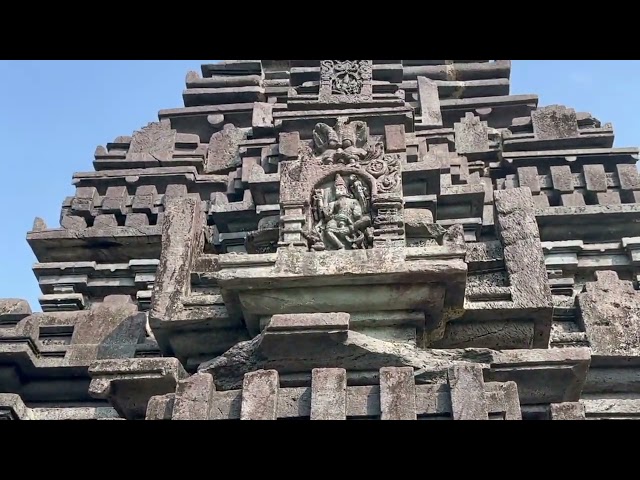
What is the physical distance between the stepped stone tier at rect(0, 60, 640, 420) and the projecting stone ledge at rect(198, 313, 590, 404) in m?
0.02

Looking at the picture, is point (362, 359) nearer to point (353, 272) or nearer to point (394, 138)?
point (353, 272)

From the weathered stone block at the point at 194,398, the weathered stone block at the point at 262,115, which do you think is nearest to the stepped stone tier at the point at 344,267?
the weathered stone block at the point at 194,398

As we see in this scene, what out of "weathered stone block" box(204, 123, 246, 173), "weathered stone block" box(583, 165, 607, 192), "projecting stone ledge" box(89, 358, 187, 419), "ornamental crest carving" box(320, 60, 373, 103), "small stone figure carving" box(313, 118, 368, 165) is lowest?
"projecting stone ledge" box(89, 358, 187, 419)

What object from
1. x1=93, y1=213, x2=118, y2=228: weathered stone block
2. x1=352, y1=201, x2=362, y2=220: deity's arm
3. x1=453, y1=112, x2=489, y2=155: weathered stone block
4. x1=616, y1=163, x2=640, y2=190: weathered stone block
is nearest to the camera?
x1=352, y1=201, x2=362, y2=220: deity's arm

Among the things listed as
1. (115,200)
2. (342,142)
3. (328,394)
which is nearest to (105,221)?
(115,200)

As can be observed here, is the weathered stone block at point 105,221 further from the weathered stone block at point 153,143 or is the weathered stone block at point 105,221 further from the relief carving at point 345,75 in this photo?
the relief carving at point 345,75

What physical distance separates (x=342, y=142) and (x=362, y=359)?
2.72 m

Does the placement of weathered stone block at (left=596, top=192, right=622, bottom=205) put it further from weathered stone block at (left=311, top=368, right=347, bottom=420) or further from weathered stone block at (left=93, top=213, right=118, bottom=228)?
weathered stone block at (left=93, top=213, right=118, bottom=228)

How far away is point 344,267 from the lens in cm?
708

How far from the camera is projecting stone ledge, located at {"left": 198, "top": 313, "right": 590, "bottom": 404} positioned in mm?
6586

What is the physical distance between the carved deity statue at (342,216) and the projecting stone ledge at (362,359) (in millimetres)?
1087

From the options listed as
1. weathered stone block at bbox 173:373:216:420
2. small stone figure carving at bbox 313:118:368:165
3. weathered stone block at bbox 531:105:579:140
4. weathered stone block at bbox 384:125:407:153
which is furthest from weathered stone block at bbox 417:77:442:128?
weathered stone block at bbox 173:373:216:420
